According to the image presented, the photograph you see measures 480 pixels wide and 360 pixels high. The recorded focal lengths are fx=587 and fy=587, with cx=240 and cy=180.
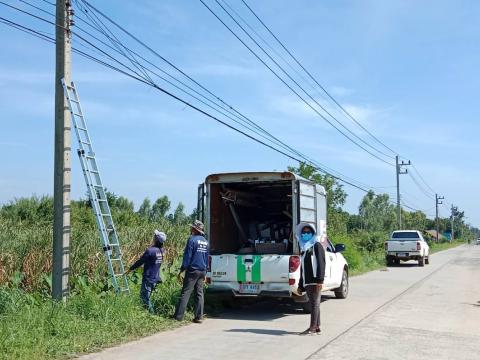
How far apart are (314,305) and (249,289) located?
1.96m

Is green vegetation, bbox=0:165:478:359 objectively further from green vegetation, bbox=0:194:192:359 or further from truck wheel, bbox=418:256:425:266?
truck wheel, bbox=418:256:425:266

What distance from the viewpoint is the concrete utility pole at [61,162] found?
405 inches

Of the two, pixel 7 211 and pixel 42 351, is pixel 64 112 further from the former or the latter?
pixel 7 211

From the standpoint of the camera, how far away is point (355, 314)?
11984mm

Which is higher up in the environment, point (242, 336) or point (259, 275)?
point (259, 275)

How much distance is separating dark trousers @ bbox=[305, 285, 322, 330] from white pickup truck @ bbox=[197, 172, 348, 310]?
1186mm

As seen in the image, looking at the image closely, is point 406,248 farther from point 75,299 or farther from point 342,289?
point 75,299

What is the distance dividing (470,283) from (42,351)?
16417mm

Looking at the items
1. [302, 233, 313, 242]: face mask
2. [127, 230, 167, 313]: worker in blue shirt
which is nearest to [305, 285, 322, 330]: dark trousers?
[302, 233, 313, 242]: face mask

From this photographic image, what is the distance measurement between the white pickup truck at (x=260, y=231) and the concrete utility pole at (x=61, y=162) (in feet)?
9.53

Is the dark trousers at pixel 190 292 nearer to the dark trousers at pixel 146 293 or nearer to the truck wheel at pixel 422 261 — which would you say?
the dark trousers at pixel 146 293

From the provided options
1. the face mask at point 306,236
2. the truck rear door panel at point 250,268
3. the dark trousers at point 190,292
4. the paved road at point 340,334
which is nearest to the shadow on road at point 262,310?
the paved road at point 340,334

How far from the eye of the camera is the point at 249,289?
37.2 ft

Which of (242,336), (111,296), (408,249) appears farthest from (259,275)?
(408,249)
